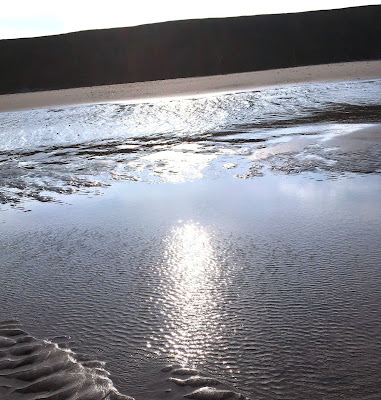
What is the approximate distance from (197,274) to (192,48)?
1513 inches

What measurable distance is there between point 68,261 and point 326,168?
2.89 meters

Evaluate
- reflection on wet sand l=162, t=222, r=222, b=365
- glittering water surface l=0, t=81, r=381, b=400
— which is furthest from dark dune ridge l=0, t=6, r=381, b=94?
reflection on wet sand l=162, t=222, r=222, b=365

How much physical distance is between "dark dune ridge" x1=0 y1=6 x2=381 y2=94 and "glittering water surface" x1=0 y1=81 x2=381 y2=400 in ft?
101

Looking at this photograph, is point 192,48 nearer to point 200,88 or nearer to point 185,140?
point 200,88

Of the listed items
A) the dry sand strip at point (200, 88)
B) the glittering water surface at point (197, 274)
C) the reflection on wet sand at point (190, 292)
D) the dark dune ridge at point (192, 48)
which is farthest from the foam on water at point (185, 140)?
the dark dune ridge at point (192, 48)

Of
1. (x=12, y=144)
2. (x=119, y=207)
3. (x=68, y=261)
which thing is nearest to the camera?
(x=68, y=261)

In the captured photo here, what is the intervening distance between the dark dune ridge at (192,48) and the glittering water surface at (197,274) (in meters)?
30.9

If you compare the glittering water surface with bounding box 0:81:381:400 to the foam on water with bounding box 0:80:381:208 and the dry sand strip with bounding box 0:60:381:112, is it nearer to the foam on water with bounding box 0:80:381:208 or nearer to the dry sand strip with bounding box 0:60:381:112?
the foam on water with bounding box 0:80:381:208

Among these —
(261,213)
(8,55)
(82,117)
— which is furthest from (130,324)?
(8,55)

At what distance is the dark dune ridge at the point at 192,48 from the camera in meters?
37.6

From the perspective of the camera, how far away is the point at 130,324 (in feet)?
8.54

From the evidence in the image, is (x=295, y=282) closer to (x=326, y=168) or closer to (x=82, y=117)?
(x=326, y=168)

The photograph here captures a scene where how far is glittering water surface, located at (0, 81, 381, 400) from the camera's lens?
2172 mm

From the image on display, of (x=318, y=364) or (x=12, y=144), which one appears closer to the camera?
(x=318, y=364)
